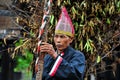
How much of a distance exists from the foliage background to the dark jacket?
10.5 feet

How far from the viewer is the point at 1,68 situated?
33.0 feet

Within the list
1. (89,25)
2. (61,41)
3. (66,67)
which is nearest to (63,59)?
(66,67)

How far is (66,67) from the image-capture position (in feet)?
13.0

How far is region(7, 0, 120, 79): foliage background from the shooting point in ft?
24.8

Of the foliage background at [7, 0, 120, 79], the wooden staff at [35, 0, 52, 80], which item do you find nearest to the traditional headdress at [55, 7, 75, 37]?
the wooden staff at [35, 0, 52, 80]

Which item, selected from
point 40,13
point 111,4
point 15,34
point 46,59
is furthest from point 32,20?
point 46,59

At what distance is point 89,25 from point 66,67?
3.60 meters

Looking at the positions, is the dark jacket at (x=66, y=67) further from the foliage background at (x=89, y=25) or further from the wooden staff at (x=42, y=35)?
the foliage background at (x=89, y=25)

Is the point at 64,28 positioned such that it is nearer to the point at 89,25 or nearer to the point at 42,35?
the point at 42,35

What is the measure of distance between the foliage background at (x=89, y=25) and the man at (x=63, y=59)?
10.1 ft

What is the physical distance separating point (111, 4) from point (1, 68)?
12.0 feet

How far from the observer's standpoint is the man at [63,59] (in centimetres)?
398

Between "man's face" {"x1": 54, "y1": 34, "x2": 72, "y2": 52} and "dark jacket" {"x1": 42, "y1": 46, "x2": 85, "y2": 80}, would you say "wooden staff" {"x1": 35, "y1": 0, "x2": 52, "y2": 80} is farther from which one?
"man's face" {"x1": 54, "y1": 34, "x2": 72, "y2": 52}

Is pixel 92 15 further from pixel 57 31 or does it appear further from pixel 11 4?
pixel 57 31
